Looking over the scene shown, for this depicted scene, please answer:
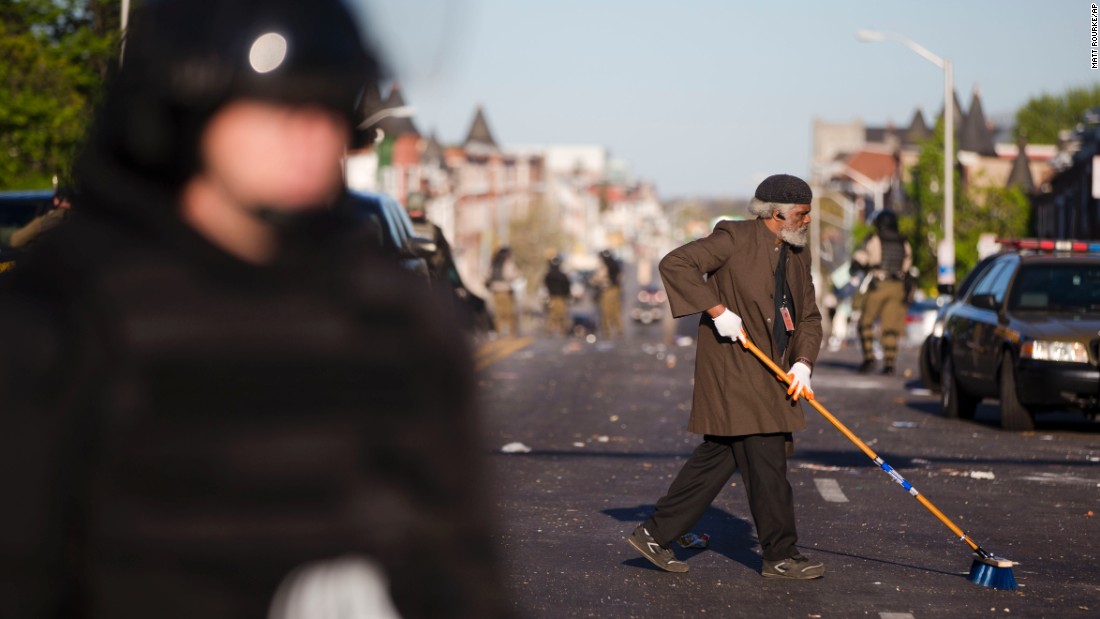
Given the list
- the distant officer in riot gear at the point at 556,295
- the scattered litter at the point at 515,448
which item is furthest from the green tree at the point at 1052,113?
the scattered litter at the point at 515,448

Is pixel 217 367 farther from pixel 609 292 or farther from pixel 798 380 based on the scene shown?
pixel 609 292

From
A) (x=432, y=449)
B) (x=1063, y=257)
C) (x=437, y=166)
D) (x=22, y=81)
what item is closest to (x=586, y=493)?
(x=1063, y=257)

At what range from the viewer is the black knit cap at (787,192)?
25.7ft

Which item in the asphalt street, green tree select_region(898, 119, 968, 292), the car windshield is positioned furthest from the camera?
green tree select_region(898, 119, 968, 292)

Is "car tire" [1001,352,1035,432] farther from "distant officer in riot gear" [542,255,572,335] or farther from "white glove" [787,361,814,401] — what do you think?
"distant officer in riot gear" [542,255,572,335]

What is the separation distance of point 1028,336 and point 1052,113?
104 metres

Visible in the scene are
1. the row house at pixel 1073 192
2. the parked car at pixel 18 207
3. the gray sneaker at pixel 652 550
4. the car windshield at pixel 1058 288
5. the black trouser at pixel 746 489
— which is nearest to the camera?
the black trouser at pixel 746 489

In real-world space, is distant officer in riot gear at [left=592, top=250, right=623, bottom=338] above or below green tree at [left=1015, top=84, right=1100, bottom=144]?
below

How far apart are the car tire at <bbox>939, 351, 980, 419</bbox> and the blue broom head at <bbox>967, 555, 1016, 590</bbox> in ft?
29.7

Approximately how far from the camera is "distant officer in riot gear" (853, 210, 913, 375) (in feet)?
69.4

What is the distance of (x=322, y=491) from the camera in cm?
189

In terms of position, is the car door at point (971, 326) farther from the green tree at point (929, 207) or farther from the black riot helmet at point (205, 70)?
the green tree at point (929, 207)

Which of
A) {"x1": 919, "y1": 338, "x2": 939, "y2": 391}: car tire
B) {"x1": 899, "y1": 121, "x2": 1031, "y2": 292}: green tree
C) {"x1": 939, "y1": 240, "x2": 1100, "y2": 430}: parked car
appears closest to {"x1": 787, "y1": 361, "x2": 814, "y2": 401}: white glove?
{"x1": 939, "y1": 240, "x2": 1100, "y2": 430}: parked car

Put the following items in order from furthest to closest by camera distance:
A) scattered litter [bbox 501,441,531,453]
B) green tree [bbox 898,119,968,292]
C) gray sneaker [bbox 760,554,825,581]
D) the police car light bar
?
1. green tree [bbox 898,119,968,292]
2. the police car light bar
3. scattered litter [bbox 501,441,531,453]
4. gray sneaker [bbox 760,554,825,581]
